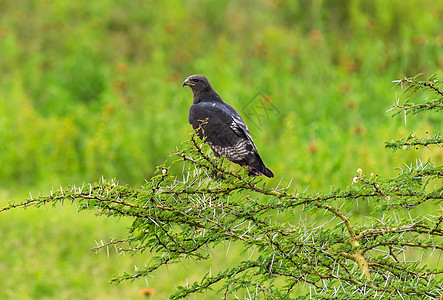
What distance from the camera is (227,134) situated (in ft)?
11.8

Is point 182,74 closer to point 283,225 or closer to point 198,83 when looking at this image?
point 198,83

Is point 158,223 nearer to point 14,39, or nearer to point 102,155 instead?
point 102,155

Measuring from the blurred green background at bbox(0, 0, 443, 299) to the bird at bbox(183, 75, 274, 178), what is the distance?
1.62 metres

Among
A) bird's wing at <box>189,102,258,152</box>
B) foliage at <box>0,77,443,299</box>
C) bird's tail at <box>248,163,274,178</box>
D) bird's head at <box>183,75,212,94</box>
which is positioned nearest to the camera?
foliage at <box>0,77,443,299</box>

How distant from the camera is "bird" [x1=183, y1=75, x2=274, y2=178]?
136 inches

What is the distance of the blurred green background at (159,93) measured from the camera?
19.6ft

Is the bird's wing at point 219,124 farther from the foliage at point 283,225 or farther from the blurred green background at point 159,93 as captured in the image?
the blurred green background at point 159,93

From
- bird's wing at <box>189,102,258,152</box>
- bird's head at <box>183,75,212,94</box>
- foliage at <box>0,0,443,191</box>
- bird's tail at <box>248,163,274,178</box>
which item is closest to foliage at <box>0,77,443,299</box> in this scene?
bird's tail at <box>248,163,274,178</box>

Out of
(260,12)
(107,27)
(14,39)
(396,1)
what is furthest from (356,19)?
(14,39)

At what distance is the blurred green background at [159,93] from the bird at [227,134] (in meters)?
1.62

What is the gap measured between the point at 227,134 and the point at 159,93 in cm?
540

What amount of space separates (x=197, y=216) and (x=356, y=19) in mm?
8437

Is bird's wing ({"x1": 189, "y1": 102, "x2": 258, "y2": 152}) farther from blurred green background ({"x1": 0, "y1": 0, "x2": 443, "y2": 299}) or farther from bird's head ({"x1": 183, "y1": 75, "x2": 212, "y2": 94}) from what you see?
blurred green background ({"x1": 0, "y1": 0, "x2": 443, "y2": 299})

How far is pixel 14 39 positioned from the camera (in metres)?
10.1
